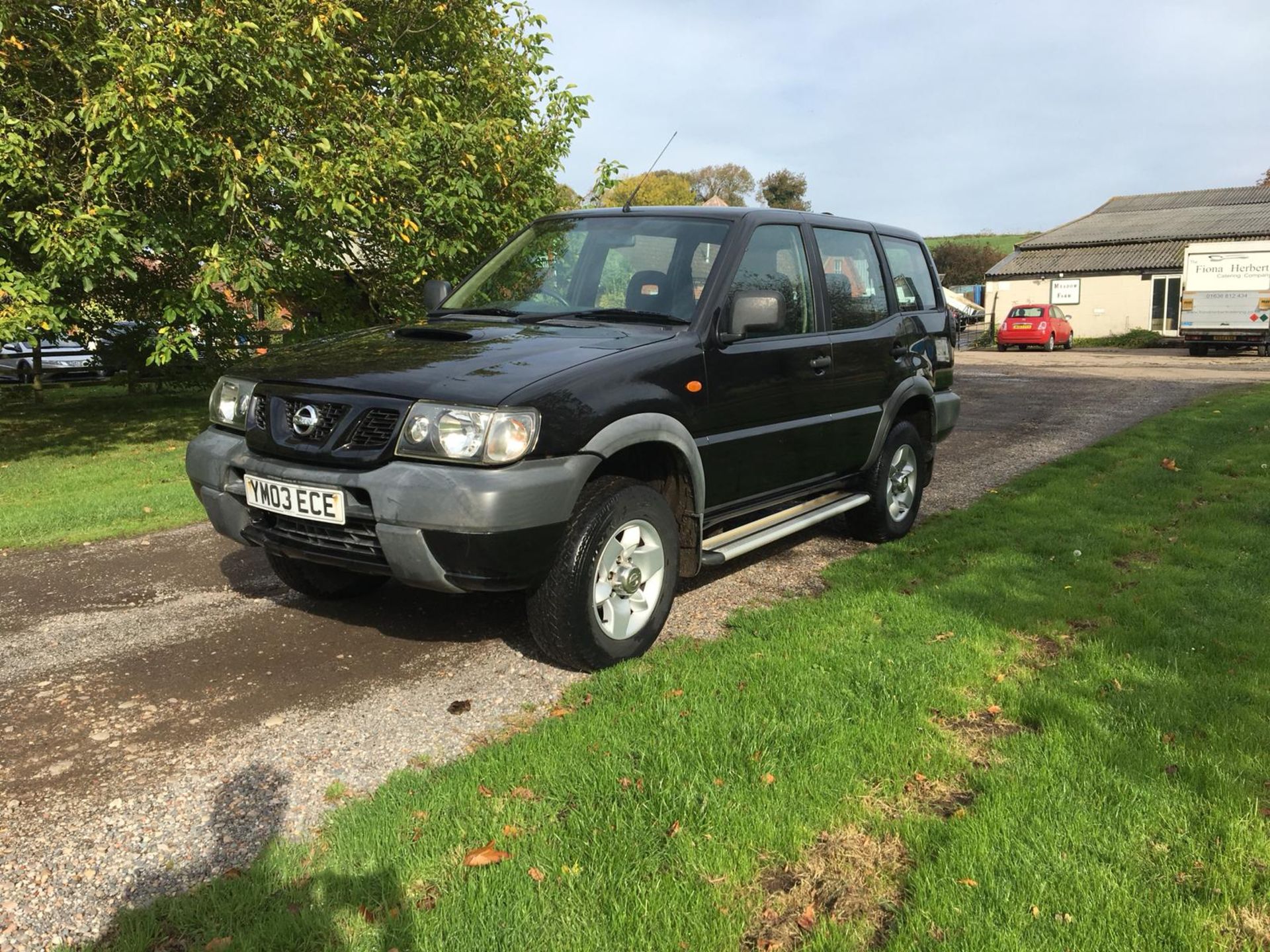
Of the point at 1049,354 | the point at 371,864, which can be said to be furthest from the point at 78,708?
the point at 1049,354

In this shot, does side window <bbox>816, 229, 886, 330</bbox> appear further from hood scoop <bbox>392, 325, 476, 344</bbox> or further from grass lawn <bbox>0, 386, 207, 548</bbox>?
grass lawn <bbox>0, 386, 207, 548</bbox>

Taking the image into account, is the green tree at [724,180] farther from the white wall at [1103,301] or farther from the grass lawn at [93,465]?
the grass lawn at [93,465]

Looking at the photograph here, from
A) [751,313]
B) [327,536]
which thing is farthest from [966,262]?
[327,536]

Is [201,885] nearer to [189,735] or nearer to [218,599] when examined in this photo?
[189,735]

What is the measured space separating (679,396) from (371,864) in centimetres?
229

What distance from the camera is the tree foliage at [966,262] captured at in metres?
64.2

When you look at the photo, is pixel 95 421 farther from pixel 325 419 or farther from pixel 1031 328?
pixel 1031 328

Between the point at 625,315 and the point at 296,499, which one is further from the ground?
the point at 625,315

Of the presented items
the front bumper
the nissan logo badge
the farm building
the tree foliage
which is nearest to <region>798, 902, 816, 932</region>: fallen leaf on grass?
the front bumper

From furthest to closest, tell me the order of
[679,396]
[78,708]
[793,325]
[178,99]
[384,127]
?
1. [384,127]
2. [178,99]
3. [793,325]
4. [679,396]
5. [78,708]

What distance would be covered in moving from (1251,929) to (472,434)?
2703 mm

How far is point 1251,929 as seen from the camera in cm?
229

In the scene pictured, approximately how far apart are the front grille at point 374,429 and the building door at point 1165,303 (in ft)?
136

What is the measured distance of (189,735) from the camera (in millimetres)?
3398
